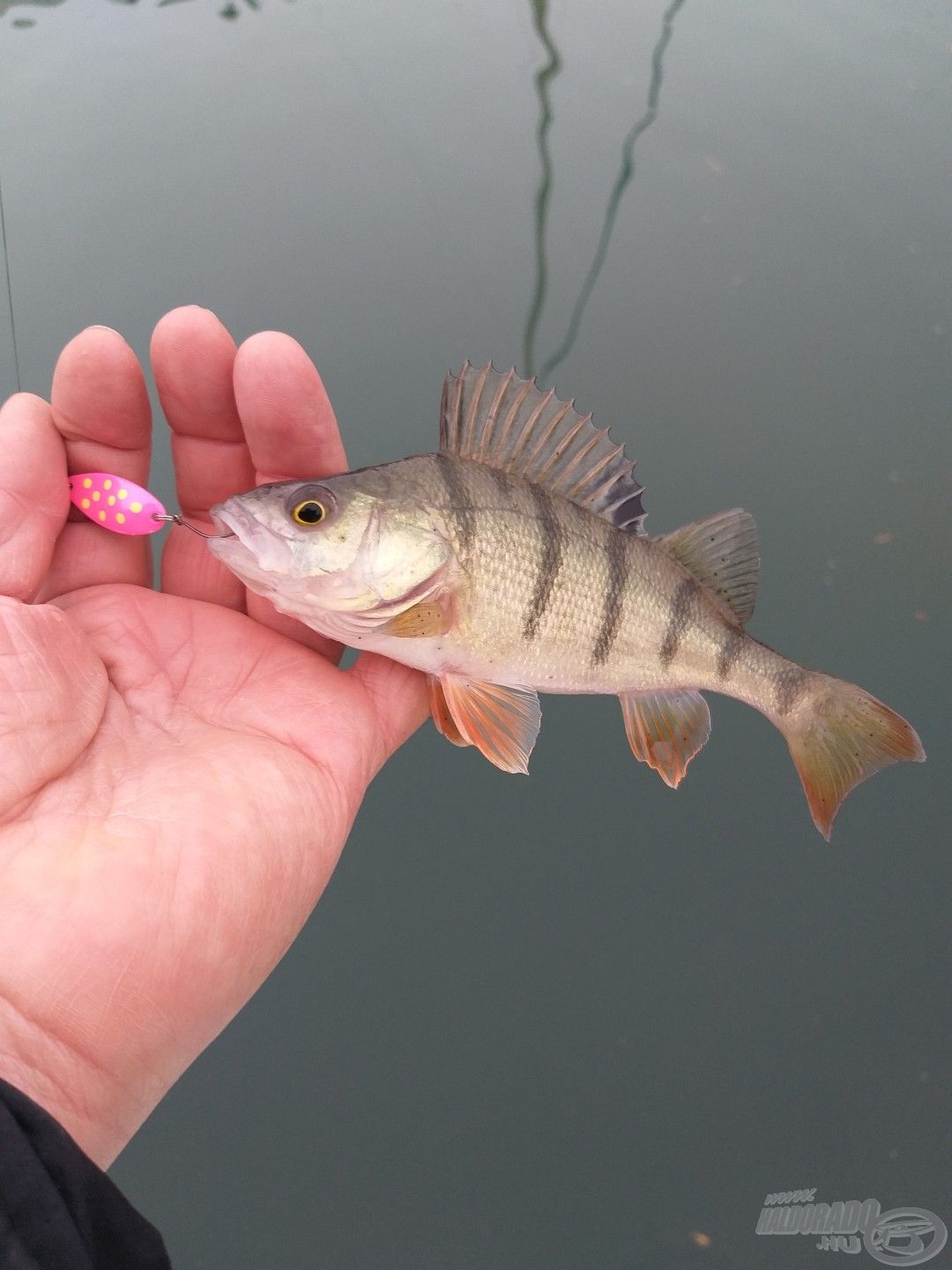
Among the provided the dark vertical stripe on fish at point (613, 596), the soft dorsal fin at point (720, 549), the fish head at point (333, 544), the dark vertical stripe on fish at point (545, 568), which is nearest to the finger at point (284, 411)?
the fish head at point (333, 544)

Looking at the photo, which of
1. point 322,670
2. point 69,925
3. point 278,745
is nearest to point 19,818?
point 69,925

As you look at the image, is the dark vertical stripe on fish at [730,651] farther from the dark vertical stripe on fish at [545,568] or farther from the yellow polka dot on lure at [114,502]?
the yellow polka dot on lure at [114,502]

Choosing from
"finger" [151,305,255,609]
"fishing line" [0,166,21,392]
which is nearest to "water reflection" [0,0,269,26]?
"fishing line" [0,166,21,392]

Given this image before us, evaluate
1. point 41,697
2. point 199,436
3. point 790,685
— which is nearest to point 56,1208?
point 41,697

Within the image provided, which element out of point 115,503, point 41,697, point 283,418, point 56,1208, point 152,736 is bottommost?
point 56,1208

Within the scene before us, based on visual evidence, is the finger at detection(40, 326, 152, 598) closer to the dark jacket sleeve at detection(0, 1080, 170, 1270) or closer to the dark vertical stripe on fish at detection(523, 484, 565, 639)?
the dark vertical stripe on fish at detection(523, 484, 565, 639)

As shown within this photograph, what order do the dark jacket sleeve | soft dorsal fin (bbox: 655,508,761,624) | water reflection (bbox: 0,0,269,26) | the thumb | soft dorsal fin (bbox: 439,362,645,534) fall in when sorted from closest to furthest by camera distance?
the dark jacket sleeve < the thumb < soft dorsal fin (bbox: 439,362,645,534) < soft dorsal fin (bbox: 655,508,761,624) < water reflection (bbox: 0,0,269,26)

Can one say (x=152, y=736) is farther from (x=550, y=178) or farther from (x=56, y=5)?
(x=56, y=5)
